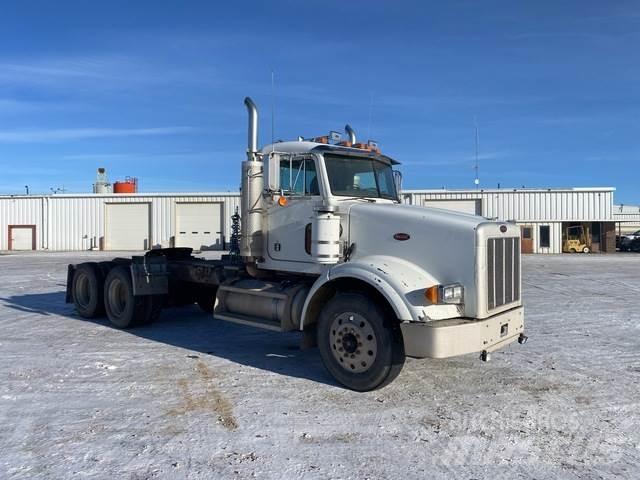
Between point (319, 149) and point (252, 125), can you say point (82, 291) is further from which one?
point (319, 149)

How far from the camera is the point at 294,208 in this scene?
6.90 m

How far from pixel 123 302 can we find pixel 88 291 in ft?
4.12

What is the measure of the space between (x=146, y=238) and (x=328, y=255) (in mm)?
36170

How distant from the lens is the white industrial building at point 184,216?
3906 cm

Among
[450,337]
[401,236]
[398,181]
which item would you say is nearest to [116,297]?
[398,181]

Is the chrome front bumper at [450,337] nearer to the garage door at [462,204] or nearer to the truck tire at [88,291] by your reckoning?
the truck tire at [88,291]

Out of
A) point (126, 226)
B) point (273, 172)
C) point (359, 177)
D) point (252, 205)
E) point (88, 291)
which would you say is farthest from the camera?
point (126, 226)

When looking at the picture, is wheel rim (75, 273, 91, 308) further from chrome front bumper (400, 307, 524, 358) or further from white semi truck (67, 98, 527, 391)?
chrome front bumper (400, 307, 524, 358)

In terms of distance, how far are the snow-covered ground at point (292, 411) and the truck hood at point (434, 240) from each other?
1.22 m

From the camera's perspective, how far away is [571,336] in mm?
8680

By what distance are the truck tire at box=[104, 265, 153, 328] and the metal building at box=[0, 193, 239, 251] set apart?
28.9m

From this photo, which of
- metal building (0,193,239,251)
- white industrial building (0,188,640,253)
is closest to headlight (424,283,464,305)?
white industrial building (0,188,640,253)

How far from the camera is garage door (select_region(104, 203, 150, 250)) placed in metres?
40.2

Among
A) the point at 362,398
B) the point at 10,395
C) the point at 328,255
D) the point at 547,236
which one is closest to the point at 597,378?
the point at 362,398
